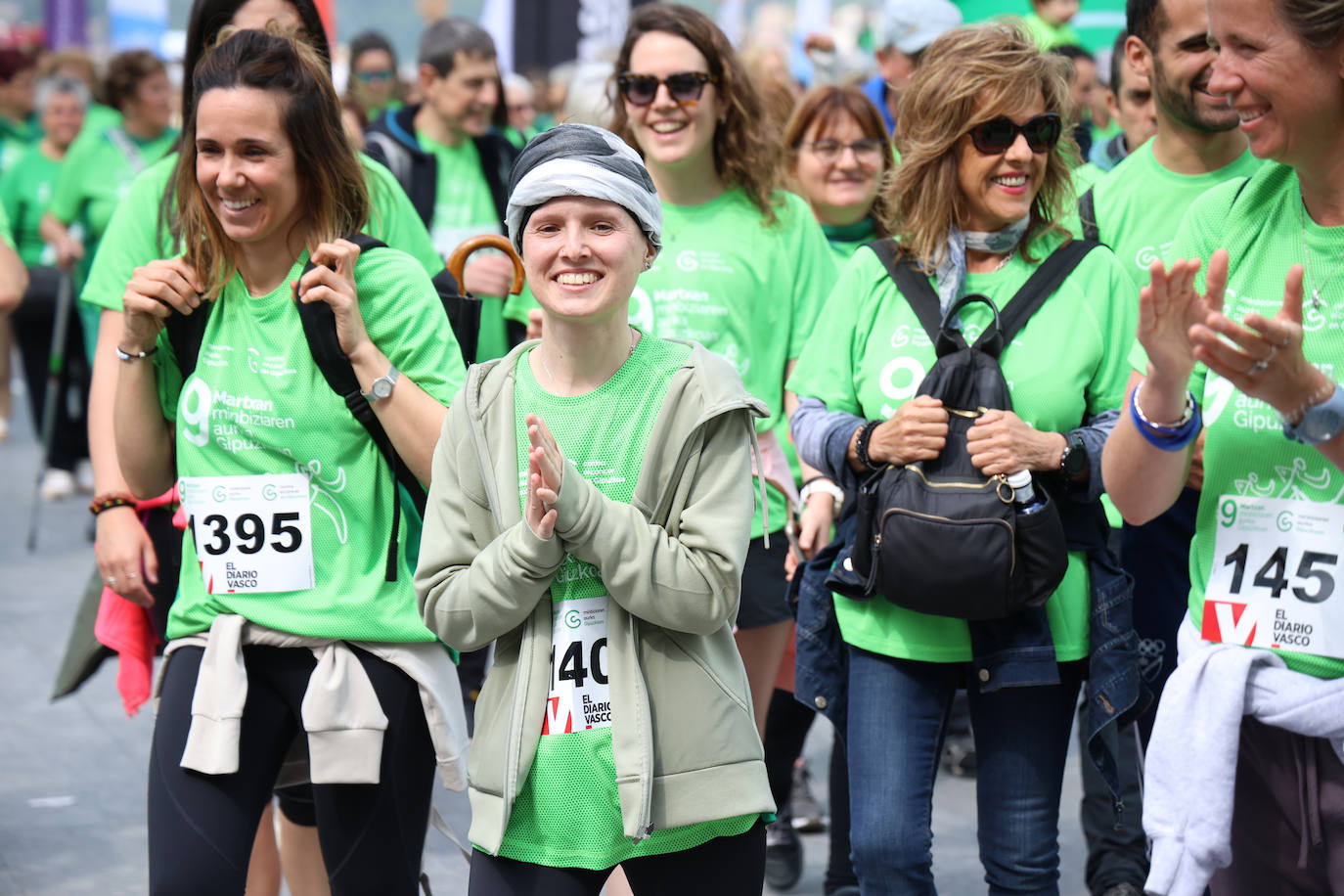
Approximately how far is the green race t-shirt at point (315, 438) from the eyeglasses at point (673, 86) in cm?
140

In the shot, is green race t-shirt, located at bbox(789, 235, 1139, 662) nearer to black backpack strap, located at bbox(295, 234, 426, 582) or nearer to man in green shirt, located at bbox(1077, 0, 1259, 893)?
man in green shirt, located at bbox(1077, 0, 1259, 893)

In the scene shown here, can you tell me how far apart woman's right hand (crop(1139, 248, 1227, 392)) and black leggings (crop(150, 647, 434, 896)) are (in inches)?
61.7

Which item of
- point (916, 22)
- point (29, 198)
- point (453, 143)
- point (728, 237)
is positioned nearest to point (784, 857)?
point (728, 237)

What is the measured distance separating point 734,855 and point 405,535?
0.97 m

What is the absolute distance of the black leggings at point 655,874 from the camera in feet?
8.92

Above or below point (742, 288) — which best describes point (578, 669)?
below

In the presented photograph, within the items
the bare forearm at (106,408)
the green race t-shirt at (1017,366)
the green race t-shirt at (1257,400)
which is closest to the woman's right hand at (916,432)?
the green race t-shirt at (1017,366)

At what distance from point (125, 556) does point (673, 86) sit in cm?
193

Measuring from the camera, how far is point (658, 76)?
4.47 m

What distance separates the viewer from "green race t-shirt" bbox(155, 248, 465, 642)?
315 cm

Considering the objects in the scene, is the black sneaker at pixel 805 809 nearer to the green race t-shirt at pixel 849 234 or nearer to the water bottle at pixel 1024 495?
the green race t-shirt at pixel 849 234

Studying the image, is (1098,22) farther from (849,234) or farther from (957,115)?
(957,115)

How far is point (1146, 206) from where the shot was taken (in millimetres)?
4035


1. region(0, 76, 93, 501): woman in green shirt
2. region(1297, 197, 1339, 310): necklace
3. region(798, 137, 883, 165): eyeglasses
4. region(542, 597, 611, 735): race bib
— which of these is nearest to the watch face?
region(1297, 197, 1339, 310): necklace
